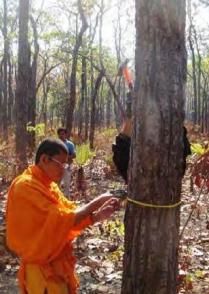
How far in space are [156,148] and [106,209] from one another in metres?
0.55

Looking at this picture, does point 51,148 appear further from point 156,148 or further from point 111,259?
point 111,259

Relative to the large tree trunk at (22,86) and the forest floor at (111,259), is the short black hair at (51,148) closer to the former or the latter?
the forest floor at (111,259)

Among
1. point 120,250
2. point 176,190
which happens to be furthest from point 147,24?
point 120,250

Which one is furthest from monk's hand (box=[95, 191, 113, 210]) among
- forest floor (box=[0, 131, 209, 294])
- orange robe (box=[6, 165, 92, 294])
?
forest floor (box=[0, 131, 209, 294])

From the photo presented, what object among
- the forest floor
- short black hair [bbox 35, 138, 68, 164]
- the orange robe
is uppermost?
short black hair [bbox 35, 138, 68, 164]

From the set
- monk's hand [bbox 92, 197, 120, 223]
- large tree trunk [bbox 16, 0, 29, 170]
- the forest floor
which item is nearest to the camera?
monk's hand [bbox 92, 197, 120, 223]

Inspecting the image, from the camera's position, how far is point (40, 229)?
3037 mm

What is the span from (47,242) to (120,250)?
362 cm

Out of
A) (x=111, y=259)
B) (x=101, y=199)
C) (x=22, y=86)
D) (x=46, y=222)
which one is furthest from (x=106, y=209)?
(x=22, y=86)

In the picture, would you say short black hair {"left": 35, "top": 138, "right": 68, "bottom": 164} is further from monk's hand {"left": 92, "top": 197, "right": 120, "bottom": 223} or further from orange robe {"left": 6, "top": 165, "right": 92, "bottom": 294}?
monk's hand {"left": 92, "top": 197, "right": 120, "bottom": 223}

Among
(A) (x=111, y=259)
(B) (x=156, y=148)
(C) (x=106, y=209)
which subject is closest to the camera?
(B) (x=156, y=148)

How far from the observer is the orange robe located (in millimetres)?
3037

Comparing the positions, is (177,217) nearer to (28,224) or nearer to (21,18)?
(28,224)

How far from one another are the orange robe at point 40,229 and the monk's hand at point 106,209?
0.06m
